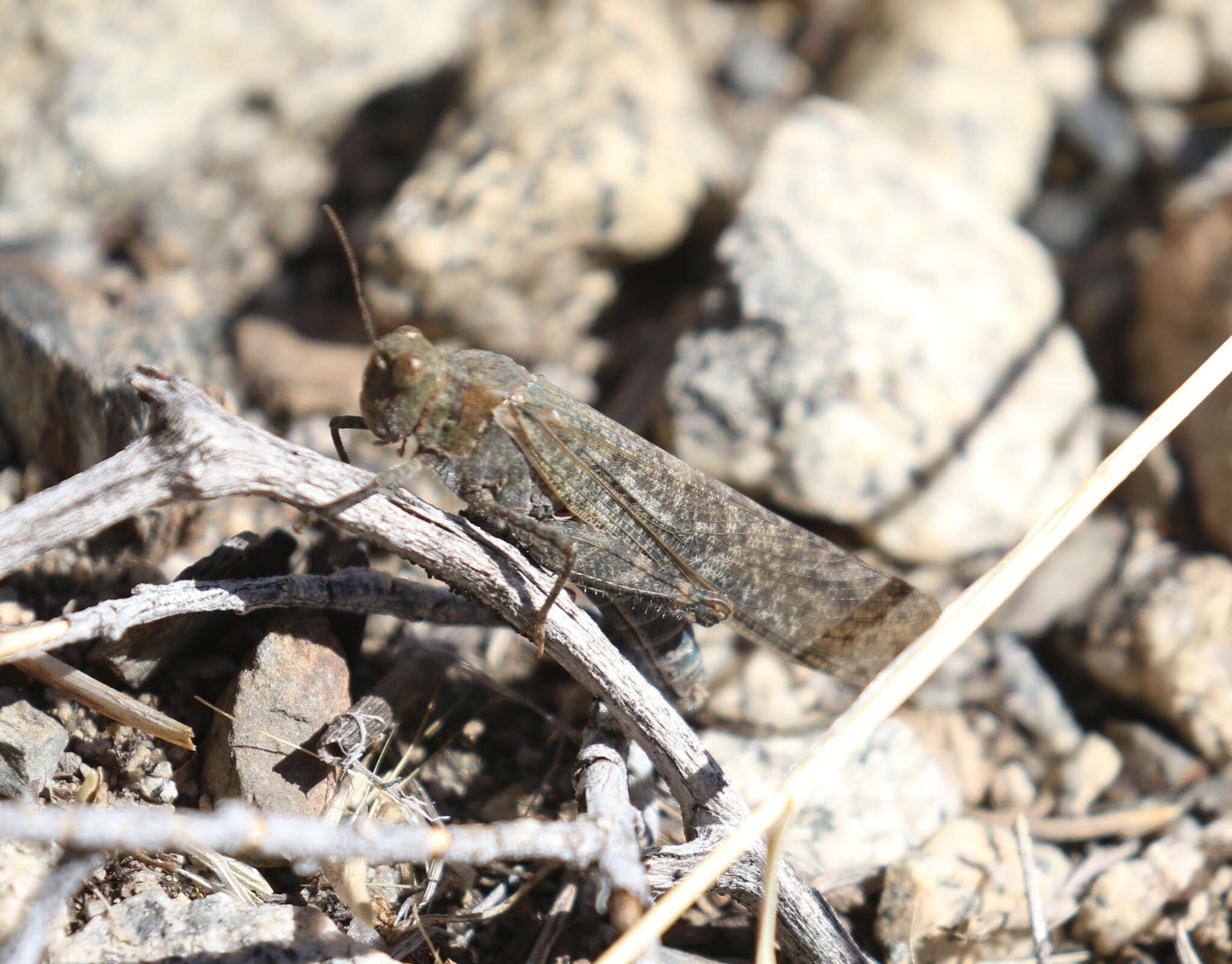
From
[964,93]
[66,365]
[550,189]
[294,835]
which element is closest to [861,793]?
[294,835]

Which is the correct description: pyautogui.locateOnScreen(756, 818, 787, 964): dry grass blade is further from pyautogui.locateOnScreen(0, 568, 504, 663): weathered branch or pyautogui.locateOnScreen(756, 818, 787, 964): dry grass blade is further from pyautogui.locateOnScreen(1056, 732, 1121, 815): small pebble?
pyautogui.locateOnScreen(1056, 732, 1121, 815): small pebble

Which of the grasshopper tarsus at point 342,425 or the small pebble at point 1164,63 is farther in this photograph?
the small pebble at point 1164,63

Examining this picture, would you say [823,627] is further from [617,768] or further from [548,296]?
[548,296]

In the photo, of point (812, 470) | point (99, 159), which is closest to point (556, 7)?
point (99, 159)

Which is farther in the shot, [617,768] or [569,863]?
[617,768]

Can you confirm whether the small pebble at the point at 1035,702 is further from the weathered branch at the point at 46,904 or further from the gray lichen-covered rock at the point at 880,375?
the weathered branch at the point at 46,904

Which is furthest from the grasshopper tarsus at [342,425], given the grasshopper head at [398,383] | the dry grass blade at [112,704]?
the dry grass blade at [112,704]
